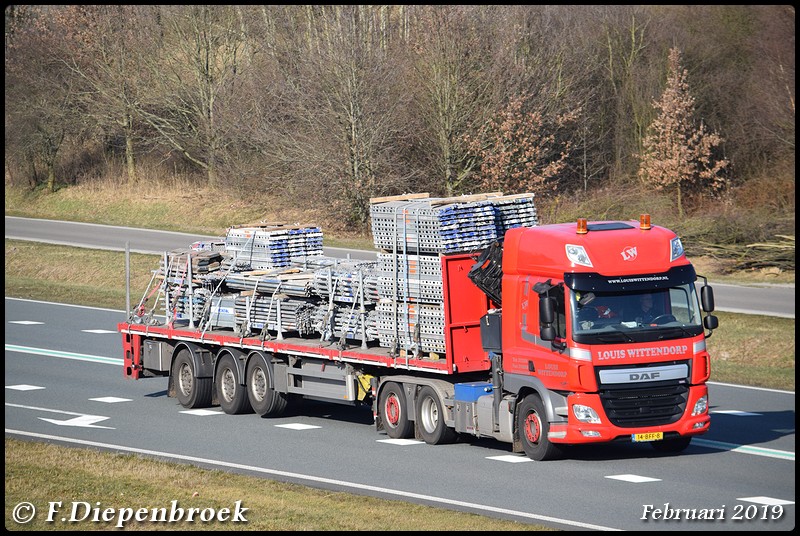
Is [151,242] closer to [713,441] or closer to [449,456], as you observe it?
[449,456]

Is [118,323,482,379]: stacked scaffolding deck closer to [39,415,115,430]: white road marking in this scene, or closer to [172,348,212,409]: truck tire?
[172,348,212,409]: truck tire

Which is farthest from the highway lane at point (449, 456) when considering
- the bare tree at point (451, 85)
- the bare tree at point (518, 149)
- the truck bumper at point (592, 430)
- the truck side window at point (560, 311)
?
the bare tree at point (451, 85)

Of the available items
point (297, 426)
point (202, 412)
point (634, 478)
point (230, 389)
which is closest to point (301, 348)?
point (297, 426)

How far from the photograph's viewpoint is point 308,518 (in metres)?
11.2

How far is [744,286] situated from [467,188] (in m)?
14.5

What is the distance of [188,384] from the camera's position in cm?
1959

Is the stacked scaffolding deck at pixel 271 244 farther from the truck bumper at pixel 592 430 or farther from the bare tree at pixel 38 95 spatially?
the bare tree at pixel 38 95

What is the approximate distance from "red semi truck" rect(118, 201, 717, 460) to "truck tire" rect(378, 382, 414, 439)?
0.8 inches

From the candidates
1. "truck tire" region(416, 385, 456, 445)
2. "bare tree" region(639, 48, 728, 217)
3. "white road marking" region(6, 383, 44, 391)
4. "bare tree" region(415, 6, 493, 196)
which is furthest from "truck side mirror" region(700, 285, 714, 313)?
"bare tree" region(639, 48, 728, 217)

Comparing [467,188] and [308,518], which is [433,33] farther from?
[308,518]

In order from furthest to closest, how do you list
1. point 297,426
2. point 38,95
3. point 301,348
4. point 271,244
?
point 38,95 < point 271,244 < point 297,426 < point 301,348

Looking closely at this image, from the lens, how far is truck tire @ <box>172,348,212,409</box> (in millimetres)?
19341

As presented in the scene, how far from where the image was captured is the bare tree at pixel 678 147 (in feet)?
145

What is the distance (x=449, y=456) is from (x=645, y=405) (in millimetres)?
2601
